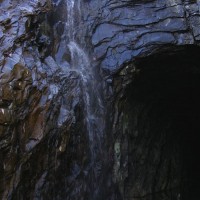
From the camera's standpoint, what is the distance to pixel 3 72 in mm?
3484

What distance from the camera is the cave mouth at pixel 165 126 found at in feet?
18.4

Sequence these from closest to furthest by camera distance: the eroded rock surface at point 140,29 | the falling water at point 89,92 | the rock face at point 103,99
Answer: the rock face at point 103,99
the falling water at point 89,92
the eroded rock surface at point 140,29

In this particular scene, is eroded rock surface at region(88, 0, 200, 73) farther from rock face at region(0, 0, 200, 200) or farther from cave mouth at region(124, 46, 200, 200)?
cave mouth at region(124, 46, 200, 200)

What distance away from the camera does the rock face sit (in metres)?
3.60

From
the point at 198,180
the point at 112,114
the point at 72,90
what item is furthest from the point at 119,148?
the point at 198,180

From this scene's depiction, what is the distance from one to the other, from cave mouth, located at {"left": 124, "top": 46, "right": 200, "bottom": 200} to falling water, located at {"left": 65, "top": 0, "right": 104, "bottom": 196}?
78cm

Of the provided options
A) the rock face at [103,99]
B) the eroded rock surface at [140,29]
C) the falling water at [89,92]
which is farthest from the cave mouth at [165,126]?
the falling water at [89,92]

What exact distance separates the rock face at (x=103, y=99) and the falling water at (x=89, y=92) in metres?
0.03

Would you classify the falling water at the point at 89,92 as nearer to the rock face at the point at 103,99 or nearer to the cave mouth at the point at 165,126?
the rock face at the point at 103,99

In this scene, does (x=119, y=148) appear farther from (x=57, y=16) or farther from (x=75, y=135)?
(x=57, y=16)

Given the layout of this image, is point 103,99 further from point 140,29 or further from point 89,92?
point 140,29

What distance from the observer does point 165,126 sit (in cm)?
688

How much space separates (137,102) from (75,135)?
1.88 metres

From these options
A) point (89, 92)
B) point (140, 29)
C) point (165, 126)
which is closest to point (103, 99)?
point (89, 92)
